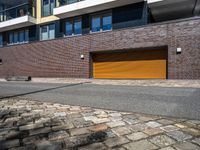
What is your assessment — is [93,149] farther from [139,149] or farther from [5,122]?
[5,122]

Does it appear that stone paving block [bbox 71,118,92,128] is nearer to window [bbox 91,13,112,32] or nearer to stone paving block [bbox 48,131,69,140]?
stone paving block [bbox 48,131,69,140]

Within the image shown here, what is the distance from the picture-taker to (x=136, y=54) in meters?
13.8

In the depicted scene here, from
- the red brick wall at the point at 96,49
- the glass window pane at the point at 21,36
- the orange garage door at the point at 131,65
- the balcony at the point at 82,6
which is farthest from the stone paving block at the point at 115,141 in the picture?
the glass window pane at the point at 21,36

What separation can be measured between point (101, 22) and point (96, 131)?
1443 centimetres

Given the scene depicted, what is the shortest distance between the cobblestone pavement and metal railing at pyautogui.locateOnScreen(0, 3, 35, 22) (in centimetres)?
1894

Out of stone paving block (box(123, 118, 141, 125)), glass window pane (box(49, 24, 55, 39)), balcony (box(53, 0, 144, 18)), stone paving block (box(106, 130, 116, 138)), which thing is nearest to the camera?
stone paving block (box(106, 130, 116, 138))

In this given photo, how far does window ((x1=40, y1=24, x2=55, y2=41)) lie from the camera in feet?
64.1

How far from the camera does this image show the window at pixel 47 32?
769 inches

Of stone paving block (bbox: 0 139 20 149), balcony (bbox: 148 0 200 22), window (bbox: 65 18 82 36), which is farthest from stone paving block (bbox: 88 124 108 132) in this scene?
window (bbox: 65 18 82 36)

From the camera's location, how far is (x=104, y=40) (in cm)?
1474

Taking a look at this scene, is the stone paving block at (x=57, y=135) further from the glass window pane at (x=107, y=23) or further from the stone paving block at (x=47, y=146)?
the glass window pane at (x=107, y=23)

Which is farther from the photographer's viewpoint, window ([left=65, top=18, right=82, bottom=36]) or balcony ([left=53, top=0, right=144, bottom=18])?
window ([left=65, top=18, right=82, bottom=36])

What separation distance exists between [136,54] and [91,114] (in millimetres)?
10281

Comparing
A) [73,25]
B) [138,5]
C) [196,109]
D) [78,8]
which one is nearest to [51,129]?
[196,109]
